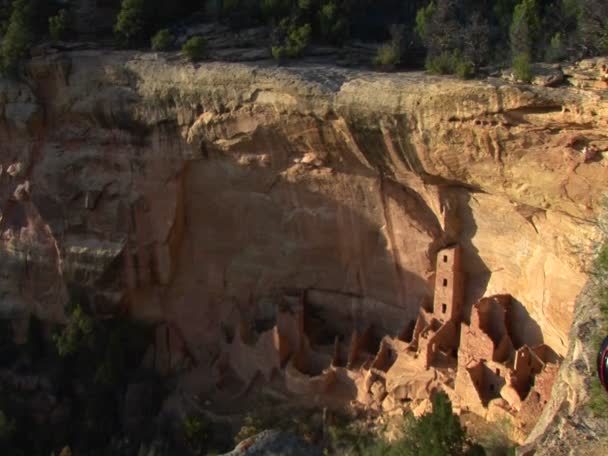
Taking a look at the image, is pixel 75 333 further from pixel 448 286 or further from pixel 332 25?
pixel 332 25

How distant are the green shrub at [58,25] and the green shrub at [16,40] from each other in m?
0.41

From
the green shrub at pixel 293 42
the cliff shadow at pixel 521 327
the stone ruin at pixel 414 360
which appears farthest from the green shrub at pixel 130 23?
the cliff shadow at pixel 521 327

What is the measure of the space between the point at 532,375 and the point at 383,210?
3.93m

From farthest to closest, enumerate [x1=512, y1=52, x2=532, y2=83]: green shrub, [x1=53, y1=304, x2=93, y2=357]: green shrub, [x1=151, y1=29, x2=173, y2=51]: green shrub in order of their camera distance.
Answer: [x1=53, y1=304, x2=93, y2=357]: green shrub < [x1=151, y1=29, x2=173, y2=51]: green shrub < [x1=512, y1=52, x2=532, y2=83]: green shrub

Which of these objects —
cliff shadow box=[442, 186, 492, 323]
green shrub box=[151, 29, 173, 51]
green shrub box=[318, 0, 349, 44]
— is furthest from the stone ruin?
green shrub box=[151, 29, 173, 51]

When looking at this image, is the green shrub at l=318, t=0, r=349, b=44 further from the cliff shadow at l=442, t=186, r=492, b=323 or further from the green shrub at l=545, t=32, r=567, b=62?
the green shrub at l=545, t=32, r=567, b=62

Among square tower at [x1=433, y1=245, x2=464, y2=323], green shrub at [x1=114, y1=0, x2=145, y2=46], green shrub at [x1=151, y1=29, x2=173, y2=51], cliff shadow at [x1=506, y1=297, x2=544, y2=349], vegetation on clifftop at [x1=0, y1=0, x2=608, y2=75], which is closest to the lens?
vegetation on clifftop at [x1=0, y1=0, x2=608, y2=75]

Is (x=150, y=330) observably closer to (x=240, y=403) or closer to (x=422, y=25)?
(x=240, y=403)

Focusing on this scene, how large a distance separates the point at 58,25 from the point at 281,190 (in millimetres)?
5446

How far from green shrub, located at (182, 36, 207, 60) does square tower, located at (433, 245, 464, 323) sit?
18.1ft

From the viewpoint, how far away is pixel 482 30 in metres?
15.7

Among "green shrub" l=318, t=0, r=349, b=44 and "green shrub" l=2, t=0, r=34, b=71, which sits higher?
"green shrub" l=318, t=0, r=349, b=44

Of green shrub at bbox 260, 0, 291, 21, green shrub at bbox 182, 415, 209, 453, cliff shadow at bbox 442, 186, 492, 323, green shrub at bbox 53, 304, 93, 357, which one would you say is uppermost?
green shrub at bbox 260, 0, 291, 21

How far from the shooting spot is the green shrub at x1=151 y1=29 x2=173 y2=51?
17328 millimetres
